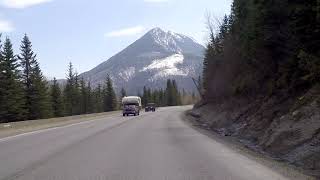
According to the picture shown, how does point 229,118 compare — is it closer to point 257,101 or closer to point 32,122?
point 257,101

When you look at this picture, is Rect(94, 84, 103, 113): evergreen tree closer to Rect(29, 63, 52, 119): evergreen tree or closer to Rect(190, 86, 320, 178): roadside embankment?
Rect(29, 63, 52, 119): evergreen tree

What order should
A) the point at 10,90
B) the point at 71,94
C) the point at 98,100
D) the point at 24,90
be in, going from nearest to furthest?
1. the point at 10,90
2. the point at 24,90
3. the point at 71,94
4. the point at 98,100

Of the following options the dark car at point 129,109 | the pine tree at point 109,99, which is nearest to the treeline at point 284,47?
the dark car at point 129,109

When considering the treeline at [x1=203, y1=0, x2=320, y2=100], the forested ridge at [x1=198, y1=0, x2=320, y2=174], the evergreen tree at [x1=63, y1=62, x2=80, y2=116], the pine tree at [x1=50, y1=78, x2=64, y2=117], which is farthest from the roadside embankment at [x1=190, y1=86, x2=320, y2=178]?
the evergreen tree at [x1=63, y1=62, x2=80, y2=116]

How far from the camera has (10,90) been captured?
7619 cm

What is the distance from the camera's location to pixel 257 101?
3569cm

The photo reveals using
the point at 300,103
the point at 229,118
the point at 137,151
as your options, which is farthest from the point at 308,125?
the point at 229,118

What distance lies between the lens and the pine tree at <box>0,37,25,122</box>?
76000 millimetres

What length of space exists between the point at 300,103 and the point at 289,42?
4.60 metres

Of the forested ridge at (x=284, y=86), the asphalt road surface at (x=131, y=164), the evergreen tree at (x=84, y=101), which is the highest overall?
the evergreen tree at (x=84, y=101)

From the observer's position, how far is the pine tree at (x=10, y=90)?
249 ft

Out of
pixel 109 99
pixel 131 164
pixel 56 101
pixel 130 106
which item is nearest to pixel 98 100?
pixel 109 99

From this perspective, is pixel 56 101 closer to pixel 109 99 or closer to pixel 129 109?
pixel 129 109

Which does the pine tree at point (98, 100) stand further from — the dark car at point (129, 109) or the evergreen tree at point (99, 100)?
the dark car at point (129, 109)
